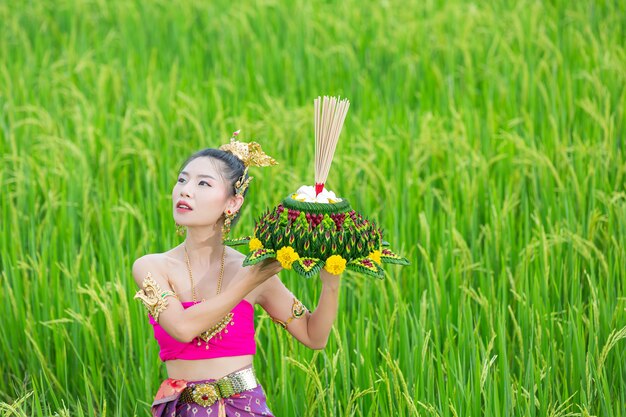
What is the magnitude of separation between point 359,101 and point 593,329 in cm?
298

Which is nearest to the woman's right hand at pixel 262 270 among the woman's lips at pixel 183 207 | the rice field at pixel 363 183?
the woman's lips at pixel 183 207

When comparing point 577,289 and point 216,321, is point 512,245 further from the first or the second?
point 216,321

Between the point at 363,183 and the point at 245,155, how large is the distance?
1.95 meters

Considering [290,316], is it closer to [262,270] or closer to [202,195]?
[262,270]

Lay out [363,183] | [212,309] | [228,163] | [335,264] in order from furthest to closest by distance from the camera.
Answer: [363,183], [228,163], [212,309], [335,264]

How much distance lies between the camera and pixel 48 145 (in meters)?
4.66

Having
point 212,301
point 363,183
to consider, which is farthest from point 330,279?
point 363,183

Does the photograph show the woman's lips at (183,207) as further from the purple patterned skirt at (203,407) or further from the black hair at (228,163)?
the purple patterned skirt at (203,407)

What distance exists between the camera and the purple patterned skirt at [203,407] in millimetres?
2314

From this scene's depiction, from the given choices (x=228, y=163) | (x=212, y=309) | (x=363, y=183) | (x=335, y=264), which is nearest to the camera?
(x=335, y=264)

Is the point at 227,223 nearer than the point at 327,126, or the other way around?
the point at 327,126

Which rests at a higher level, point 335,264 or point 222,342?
point 335,264

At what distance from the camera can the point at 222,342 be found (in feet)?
7.68

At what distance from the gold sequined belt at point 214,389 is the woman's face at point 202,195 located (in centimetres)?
35
